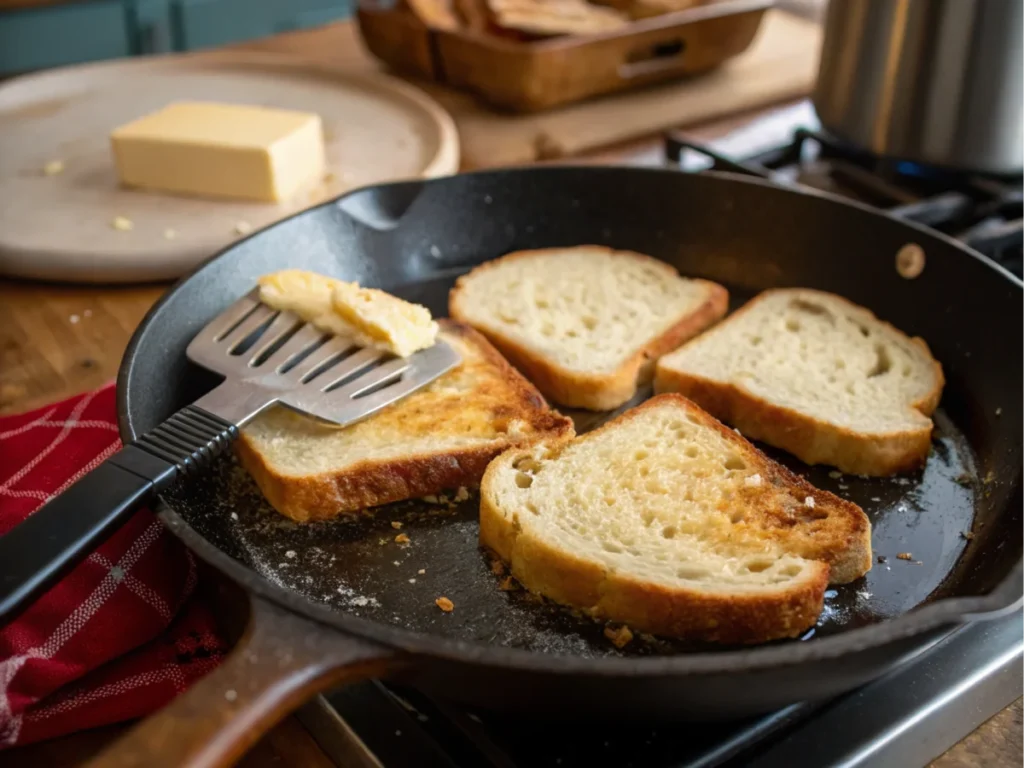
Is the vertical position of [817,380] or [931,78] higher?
[931,78]

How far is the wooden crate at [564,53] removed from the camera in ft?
8.29

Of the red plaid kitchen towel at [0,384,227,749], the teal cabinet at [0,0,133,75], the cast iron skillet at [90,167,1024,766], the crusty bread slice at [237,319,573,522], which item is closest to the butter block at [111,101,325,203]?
the cast iron skillet at [90,167,1024,766]

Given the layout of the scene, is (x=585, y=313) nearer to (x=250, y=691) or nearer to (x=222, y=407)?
(x=222, y=407)

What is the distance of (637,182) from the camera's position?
75.5 inches

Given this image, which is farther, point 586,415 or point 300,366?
point 586,415

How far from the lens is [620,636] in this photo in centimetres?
111

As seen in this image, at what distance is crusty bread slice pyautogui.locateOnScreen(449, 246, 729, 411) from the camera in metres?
1.58

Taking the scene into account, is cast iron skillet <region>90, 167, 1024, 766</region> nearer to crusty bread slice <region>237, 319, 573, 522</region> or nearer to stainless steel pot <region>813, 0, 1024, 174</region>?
crusty bread slice <region>237, 319, 573, 522</region>

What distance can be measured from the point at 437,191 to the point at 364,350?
1.72 ft

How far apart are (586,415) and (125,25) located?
3.53m

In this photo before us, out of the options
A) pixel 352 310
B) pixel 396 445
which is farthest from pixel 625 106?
pixel 396 445

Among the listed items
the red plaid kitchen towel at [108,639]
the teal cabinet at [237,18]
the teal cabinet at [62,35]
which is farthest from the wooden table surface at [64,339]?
the teal cabinet at [237,18]

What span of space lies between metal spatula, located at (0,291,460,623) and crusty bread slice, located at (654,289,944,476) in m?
0.42

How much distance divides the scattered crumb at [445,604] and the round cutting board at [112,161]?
1071 mm
